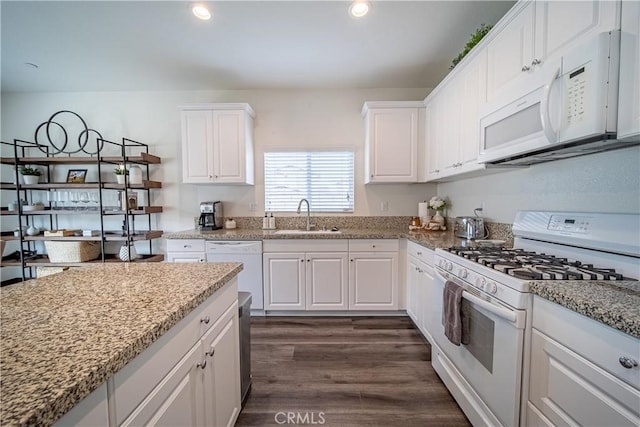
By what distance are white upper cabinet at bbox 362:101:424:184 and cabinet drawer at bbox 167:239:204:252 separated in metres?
2.02

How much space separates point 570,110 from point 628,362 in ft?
3.23

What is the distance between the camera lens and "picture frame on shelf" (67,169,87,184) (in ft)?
10.7

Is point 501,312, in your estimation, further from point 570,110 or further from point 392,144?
point 392,144

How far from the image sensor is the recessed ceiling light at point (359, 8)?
6.08 feet

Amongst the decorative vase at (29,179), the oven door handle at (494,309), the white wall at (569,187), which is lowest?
the oven door handle at (494,309)

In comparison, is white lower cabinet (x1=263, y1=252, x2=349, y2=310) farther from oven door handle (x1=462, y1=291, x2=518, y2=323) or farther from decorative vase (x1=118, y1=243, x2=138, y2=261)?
decorative vase (x1=118, y1=243, x2=138, y2=261)

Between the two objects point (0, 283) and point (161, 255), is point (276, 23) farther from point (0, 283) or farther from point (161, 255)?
point (0, 283)

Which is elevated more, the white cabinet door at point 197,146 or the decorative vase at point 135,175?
the white cabinet door at point 197,146

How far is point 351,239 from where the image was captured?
2.68 meters

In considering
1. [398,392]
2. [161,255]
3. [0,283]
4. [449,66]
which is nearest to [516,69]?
[449,66]

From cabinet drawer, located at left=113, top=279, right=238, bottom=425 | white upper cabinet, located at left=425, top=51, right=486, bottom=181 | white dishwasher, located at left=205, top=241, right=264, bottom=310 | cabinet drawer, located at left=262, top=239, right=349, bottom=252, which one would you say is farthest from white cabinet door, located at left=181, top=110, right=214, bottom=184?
white upper cabinet, located at left=425, top=51, right=486, bottom=181

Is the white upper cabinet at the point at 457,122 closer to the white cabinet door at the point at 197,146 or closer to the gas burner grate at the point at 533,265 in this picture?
the gas burner grate at the point at 533,265

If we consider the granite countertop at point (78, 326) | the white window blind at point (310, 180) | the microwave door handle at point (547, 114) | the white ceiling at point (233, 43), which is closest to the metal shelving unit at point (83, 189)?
the white ceiling at point (233, 43)

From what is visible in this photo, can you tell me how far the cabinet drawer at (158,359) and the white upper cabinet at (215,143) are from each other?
6.99 ft
